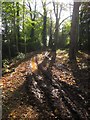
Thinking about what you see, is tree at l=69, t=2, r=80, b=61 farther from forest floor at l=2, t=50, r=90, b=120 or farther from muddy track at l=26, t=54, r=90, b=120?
muddy track at l=26, t=54, r=90, b=120

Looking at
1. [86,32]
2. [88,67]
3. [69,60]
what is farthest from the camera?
[86,32]

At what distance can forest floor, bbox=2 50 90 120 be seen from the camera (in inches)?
263

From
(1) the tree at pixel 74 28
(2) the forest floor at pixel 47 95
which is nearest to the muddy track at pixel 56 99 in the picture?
(2) the forest floor at pixel 47 95

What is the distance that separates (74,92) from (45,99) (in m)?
1.53

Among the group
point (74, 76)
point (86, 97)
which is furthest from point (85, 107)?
point (74, 76)

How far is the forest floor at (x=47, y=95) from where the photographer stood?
6.69m

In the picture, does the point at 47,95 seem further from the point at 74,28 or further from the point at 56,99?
the point at 74,28

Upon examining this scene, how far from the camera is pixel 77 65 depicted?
42.4ft

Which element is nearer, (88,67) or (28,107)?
(28,107)

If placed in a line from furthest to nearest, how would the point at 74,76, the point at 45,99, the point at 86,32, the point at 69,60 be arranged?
the point at 86,32
the point at 69,60
the point at 74,76
the point at 45,99

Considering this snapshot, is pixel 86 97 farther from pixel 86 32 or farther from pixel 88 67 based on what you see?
pixel 86 32

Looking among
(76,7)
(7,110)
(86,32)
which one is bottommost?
(7,110)

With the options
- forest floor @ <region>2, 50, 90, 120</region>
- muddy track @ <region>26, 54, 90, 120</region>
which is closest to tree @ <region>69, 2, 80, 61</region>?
forest floor @ <region>2, 50, 90, 120</region>

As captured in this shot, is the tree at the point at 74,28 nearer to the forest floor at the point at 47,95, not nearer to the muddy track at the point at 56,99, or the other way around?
the forest floor at the point at 47,95
